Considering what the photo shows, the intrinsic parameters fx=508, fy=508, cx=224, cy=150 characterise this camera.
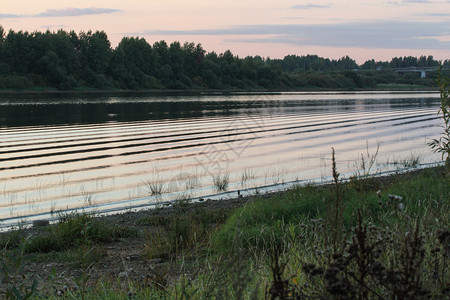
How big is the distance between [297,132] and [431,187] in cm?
2410

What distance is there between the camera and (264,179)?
1773cm

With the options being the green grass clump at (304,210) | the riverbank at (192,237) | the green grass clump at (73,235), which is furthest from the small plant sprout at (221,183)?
the green grass clump at (73,235)

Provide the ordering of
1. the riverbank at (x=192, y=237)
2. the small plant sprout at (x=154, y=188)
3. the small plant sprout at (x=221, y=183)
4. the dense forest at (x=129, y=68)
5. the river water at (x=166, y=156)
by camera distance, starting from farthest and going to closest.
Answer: the dense forest at (x=129, y=68) → the small plant sprout at (x=221, y=183) → the river water at (x=166, y=156) → the small plant sprout at (x=154, y=188) → the riverbank at (x=192, y=237)

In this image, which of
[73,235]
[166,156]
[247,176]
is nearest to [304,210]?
[73,235]

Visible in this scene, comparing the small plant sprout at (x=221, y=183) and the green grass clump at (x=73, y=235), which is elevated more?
the green grass clump at (x=73, y=235)

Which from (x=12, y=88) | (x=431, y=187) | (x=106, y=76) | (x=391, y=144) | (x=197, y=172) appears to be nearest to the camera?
(x=431, y=187)

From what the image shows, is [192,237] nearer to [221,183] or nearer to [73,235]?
[73,235]

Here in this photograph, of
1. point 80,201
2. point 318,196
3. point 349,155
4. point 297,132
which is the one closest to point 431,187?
point 318,196

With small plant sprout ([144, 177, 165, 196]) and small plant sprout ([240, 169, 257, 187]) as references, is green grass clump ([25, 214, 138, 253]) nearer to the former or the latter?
small plant sprout ([144, 177, 165, 196])

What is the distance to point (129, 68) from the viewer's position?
121 m

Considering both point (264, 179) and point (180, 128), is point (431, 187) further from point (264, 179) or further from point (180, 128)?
point (180, 128)

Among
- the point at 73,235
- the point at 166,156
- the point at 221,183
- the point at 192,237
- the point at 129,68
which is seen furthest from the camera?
the point at 129,68

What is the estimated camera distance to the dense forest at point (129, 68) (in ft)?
334

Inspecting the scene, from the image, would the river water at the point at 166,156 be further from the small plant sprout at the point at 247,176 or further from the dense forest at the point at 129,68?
the dense forest at the point at 129,68
